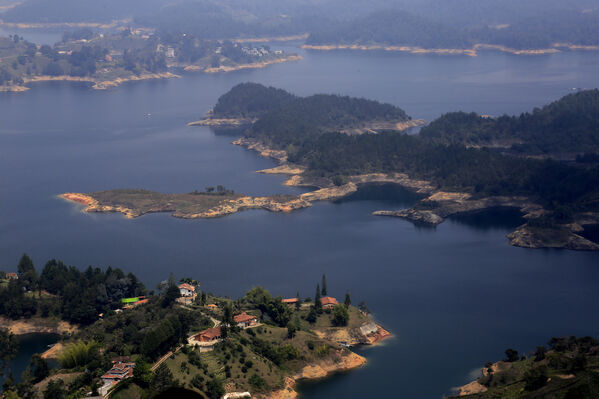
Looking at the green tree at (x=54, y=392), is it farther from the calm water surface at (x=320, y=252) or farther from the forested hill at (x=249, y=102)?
the forested hill at (x=249, y=102)

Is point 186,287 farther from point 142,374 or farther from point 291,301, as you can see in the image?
point 142,374

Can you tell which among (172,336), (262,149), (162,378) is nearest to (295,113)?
(262,149)

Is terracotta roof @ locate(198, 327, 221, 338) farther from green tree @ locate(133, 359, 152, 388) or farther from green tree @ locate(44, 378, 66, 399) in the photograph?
green tree @ locate(44, 378, 66, 399)

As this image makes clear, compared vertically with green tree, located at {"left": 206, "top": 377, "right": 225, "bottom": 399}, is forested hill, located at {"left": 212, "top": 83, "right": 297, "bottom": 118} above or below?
above

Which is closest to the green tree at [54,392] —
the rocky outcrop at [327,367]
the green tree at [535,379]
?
the rocky outcrop at [327,367]

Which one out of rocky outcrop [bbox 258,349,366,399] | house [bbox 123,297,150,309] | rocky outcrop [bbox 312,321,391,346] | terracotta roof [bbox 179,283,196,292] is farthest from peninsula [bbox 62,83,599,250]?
rocky outcrop [bbox 258,349,366,399]

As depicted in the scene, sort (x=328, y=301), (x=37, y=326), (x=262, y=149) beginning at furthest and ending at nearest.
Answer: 1. (x=262, y=149)
2. (x=328, y=301)
3. (x=37, y=326)
